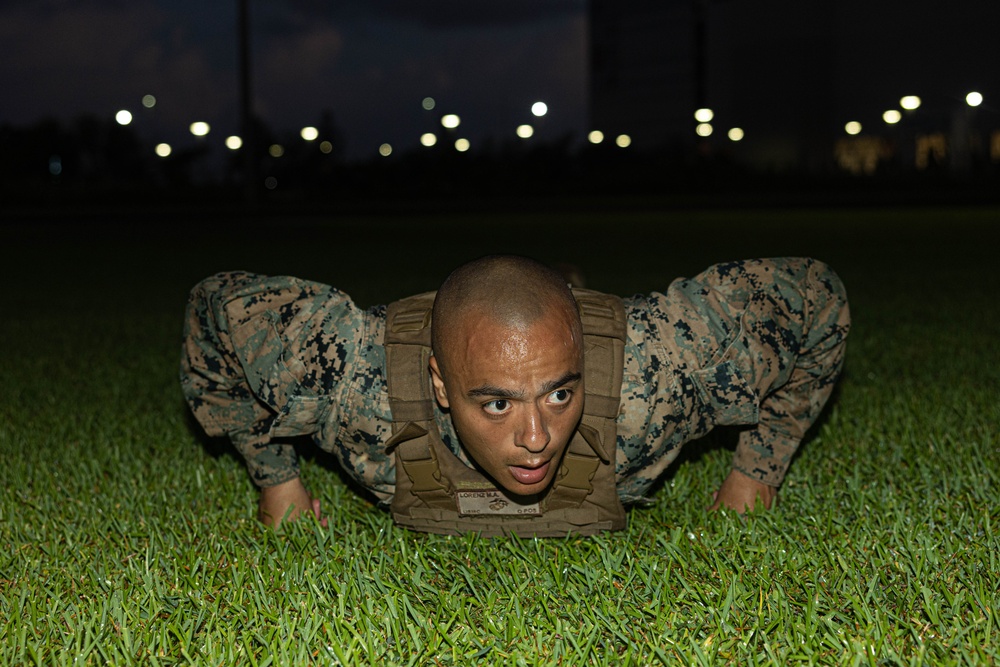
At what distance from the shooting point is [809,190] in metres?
42.3

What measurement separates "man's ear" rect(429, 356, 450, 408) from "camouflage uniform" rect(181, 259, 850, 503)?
0.21m

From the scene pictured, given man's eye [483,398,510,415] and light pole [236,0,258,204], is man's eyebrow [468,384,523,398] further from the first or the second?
light pole [236,0,258,204]

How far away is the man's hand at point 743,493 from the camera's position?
332 centimetres

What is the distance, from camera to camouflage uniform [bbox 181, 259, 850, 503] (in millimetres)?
2945

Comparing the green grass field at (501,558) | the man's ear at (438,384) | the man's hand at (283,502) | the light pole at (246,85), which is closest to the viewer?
the green grass field at (501,558)

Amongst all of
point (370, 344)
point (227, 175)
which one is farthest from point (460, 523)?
point (227, 175)

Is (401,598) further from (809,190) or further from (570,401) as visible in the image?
(809,190)

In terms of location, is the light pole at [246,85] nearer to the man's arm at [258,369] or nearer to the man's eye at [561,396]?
the man's arm at [258,369]

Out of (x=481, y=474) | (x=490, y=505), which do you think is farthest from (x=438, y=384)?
(x=490, y=505)

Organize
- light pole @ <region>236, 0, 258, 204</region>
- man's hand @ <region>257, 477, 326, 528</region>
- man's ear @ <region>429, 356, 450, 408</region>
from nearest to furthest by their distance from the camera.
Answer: man's ear @ <region>429, 356, 450, 408</region> → man's hand @ <region>257, 477, 326, 528</region> → light pole @ <region>236, 0, 258, 204</region>

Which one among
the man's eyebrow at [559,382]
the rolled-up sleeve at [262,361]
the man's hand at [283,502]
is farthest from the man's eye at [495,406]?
the man's hand at [283,502]

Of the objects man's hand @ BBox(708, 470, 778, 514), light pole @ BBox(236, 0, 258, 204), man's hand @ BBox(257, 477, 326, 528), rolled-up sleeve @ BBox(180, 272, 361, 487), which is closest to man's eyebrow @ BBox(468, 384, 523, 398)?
rolled-up sleeve @ BBox(180, 272, 361, 487)

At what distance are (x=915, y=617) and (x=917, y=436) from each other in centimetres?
186

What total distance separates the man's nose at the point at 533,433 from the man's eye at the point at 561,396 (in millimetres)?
A: 67
